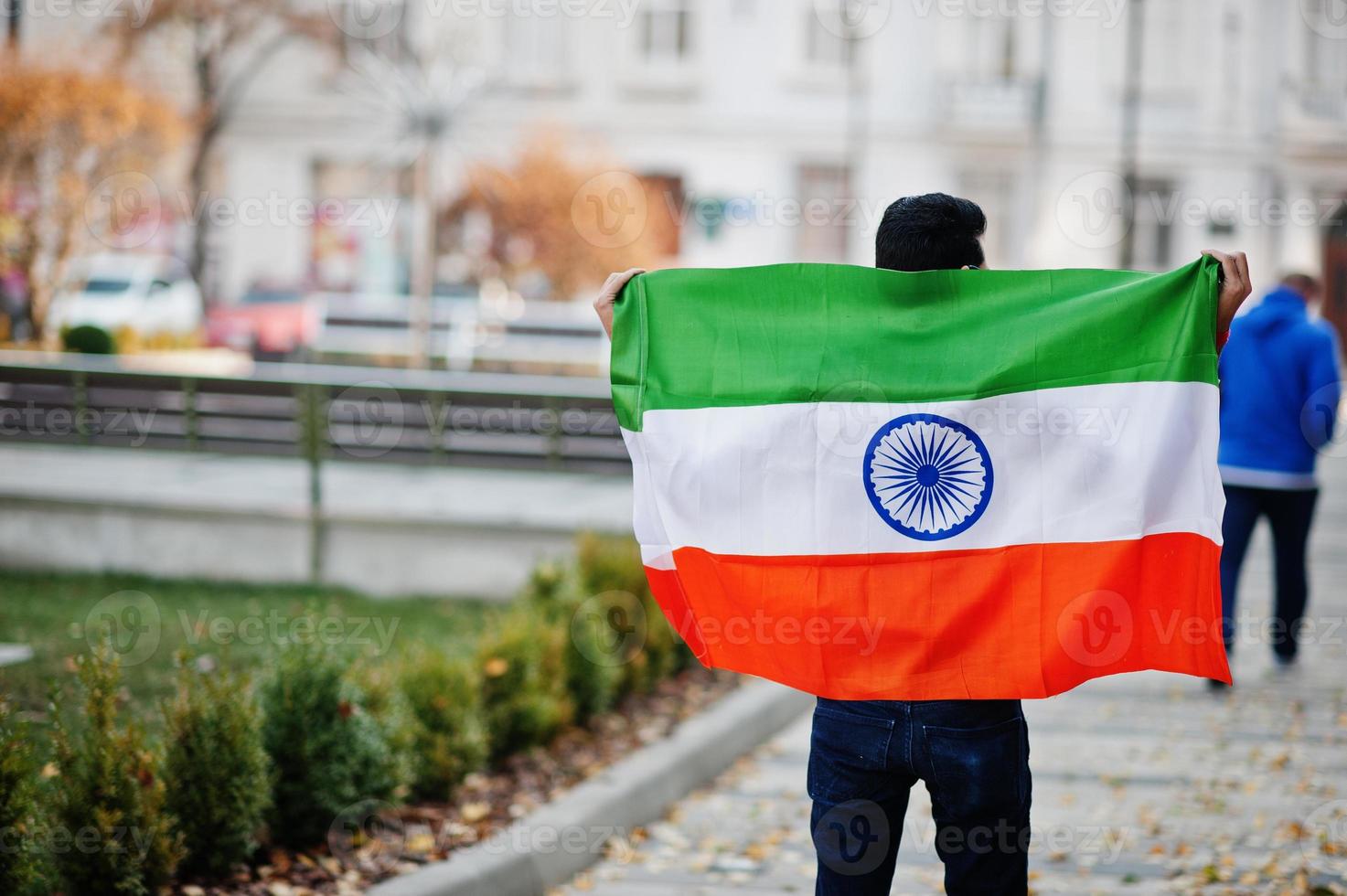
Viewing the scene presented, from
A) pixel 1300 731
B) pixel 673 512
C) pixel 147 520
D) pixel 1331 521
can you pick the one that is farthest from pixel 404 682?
pixel 1331 521

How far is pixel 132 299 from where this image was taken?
29.3 meters

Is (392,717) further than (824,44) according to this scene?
No

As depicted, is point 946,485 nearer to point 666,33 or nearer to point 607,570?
point 607,570

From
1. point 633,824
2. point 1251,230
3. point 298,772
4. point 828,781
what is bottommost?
point 633,824

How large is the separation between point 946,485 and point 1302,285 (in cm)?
548

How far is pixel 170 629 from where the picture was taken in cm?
870

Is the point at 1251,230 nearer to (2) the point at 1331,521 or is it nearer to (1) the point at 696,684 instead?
(2) the point at 1331,521

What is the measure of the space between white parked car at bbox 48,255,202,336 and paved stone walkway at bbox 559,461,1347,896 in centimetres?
2205

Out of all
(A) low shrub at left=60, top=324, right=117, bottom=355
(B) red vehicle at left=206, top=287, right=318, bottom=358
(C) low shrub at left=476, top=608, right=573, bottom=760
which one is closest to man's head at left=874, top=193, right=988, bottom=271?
(C) low shrub at left=476, top=608, right=573, bottom=760

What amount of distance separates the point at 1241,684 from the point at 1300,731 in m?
0.99
